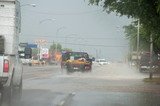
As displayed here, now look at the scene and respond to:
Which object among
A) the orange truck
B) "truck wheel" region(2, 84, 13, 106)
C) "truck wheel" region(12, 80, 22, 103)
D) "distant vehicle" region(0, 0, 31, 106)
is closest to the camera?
"distant vehicle" region(0, 0, 31, 106)

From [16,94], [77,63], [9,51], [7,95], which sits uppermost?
[9,51]

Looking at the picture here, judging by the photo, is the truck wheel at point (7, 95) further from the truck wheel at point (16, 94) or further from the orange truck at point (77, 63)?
the orange truck at point (77, 63)

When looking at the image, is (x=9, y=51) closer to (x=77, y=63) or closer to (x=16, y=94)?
(x=16, y=94)

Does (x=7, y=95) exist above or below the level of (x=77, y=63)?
below

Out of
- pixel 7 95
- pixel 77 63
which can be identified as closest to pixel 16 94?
pixel 7 95

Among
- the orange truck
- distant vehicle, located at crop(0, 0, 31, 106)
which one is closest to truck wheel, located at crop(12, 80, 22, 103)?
distant vehicle, located at crop(0, 0, 31, 106)

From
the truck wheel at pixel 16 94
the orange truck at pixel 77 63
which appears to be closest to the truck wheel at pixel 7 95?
the truck wheel at pixel 16 94

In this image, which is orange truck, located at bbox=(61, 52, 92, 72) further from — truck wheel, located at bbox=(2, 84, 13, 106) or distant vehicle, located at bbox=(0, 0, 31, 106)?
truck wheel, located at bbox=(2, 84, 13, 106)

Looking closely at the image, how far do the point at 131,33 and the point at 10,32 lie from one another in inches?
2687

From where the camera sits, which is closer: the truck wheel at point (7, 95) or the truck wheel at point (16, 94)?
the truck wheel at point (7, 95)

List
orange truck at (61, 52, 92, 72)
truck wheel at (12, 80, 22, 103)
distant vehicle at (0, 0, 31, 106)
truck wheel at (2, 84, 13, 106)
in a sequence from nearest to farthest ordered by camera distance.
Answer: distant vehicle at (0, 0, 31, 106)
truck wheel at (2, 84, 13, 106)
truck wheel at (12, 80, 22, 103)
orange truck at (61, 52, 92, 72)

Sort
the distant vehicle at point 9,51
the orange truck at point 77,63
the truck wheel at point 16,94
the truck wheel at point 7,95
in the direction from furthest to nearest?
1. the orange truck at point 77,63
2. the truck wheel at point 16,94
3. the truck wheel at point 7,95
4. the distant vehicle at point 9,51

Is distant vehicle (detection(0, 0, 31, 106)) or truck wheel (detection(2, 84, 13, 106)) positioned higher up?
distant vehicle (detection(0, 0, 31, 106))

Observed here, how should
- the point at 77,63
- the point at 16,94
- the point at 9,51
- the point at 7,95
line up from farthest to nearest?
the point at 77,63
the point at 16,94
the point at 9,51
the point at 7,95
